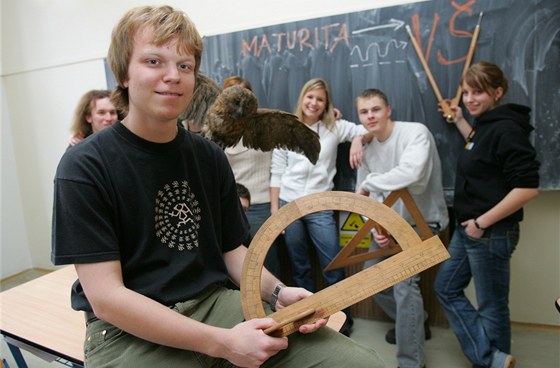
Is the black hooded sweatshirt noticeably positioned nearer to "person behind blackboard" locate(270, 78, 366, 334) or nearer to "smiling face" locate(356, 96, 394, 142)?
"smiling face" locate(356, 96, 394, 142)

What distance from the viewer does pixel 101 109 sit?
269 cm

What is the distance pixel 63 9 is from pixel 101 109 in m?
2.22

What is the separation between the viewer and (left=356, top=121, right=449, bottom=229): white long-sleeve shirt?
239 cm

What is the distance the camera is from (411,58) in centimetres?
280

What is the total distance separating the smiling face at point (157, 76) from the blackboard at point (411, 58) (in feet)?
7.14

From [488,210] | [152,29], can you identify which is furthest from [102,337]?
[488,210]

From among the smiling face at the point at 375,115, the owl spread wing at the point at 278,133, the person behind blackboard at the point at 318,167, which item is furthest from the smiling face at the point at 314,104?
the owl spread wing at the point at 278,133

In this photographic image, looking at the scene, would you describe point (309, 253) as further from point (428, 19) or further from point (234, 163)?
point (428, 19)

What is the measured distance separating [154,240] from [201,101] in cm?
113

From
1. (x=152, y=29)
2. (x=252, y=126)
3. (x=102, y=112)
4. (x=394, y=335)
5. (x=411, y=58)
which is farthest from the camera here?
(x=394, y=335)

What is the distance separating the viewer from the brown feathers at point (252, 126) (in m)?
1.84

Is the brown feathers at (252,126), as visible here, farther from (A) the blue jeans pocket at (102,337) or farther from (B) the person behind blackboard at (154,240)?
(A) the blue jeans pocket at (102,337)

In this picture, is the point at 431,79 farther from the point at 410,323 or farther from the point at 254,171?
the point at 410,323

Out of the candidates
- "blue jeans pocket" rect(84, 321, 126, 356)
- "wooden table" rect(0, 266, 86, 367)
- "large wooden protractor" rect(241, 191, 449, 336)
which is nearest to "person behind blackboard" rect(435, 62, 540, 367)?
"large wooden protractor" rect(241, 191, 449, 336)
